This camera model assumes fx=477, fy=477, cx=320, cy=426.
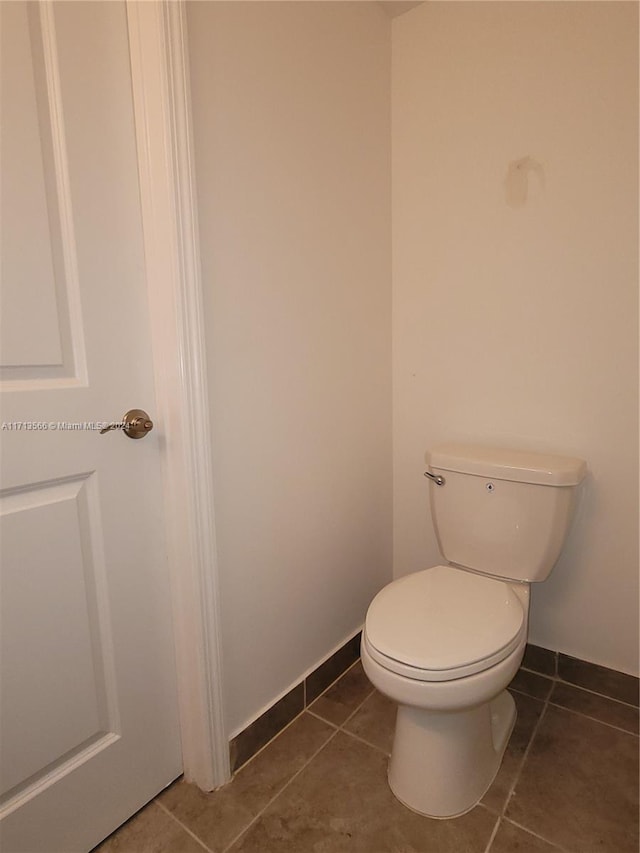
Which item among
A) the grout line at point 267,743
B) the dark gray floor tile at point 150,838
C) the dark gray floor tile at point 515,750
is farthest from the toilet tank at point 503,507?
the dark gray floor tile at point 150,838

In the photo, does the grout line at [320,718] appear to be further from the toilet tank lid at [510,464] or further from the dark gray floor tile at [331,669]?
the toilet tank lid at [510,464]

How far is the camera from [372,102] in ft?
4.96

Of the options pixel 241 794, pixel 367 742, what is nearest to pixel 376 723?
pixel 367 742

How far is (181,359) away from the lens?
38.9 inches

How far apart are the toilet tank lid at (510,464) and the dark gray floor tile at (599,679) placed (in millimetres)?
633

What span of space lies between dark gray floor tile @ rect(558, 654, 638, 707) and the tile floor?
1.3 inches

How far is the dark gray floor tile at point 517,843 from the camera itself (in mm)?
1021

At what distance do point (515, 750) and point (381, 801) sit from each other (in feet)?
1.32

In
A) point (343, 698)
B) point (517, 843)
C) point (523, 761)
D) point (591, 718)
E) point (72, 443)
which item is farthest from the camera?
point (343, 698)

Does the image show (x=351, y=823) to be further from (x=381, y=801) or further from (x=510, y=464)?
(x=510, y=464)

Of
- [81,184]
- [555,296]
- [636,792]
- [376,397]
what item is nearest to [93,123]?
[81,184]

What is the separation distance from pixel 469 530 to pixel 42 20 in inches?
57.5

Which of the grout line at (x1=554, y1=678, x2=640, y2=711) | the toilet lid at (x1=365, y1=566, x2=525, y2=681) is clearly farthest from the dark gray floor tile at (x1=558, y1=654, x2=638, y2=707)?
the toilet lid at (x1=365, y1=566, x2=525, y2=681)

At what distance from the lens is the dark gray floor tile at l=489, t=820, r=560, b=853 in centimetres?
102
